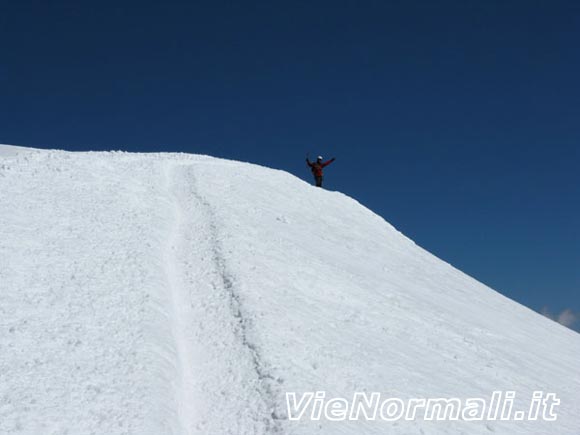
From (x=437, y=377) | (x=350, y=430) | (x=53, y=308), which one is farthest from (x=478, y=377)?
(x=53, y=308)

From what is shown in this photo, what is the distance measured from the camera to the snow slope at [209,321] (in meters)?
10.4

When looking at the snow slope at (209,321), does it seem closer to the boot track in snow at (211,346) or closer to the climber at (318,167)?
the boot track in snow at (211,346)

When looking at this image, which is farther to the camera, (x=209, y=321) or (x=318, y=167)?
(x=318, y=167)

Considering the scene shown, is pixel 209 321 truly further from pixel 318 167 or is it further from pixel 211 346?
pixel 318 167

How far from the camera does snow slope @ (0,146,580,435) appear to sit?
409 inches

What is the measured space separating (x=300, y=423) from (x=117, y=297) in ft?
20.2

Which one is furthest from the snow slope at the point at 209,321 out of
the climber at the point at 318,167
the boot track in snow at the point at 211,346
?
the climber at the point at 318,167

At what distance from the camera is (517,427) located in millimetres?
12688

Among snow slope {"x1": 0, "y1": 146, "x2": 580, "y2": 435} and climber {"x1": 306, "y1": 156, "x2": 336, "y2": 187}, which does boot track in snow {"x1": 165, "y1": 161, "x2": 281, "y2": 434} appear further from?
climber {"x1": 306, "y1": 156, "x2": 336, "y2": 187}

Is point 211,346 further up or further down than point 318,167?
further down

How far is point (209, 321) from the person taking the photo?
13844mm

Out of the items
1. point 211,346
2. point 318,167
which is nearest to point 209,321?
point 211,346

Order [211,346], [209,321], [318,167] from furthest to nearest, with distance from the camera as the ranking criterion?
[318,167] < [209,321] < [211,346]

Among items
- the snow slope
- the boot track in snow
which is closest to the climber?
the snow slope
